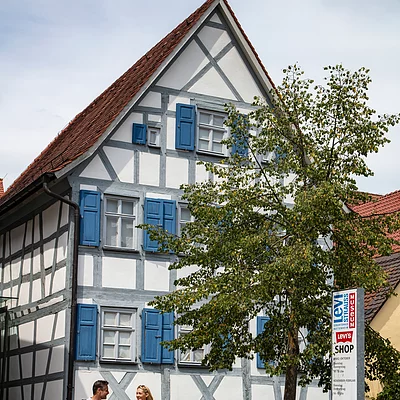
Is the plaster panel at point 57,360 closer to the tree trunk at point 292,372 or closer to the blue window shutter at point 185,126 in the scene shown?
the blue window shutter at point 185,126

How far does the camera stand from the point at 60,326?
71.4 feet

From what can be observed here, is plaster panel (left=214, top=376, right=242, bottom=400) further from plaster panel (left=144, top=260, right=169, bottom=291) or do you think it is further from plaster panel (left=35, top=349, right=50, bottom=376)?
plaster panel (left=35, top=349, right=50, bottom=376)

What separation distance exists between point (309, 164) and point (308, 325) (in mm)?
2724

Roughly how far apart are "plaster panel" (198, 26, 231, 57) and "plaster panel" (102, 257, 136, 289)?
5.60 m

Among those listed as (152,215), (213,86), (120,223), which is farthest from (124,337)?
(213,86)

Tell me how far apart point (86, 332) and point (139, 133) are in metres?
4.67

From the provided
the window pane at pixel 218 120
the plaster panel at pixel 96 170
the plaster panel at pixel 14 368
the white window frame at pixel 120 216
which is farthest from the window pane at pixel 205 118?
the plaster panel at pixel 14 368

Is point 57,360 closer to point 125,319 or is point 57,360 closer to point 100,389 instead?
point 125,319

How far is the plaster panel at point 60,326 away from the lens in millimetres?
21625

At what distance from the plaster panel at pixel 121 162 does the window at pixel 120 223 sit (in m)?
0.53

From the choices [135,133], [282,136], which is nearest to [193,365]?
[135,133]

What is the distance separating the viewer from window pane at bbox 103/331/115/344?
21.8m

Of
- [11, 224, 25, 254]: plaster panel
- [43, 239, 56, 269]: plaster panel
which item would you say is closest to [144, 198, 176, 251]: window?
[43, 239, 56, 269]: plaster panel

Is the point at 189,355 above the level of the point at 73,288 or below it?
below
